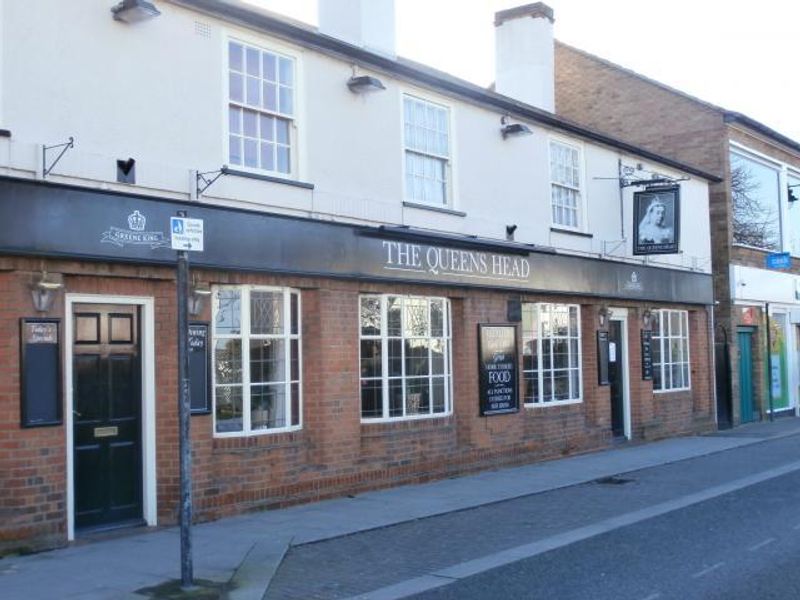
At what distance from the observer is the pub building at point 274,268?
356 inches

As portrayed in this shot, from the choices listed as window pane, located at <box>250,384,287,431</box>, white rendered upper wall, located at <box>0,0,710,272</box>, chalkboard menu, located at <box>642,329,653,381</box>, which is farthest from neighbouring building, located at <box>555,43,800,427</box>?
window pane, located at <box>250,384,287,431</box>

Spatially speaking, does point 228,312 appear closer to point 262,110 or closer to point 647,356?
point 262,110

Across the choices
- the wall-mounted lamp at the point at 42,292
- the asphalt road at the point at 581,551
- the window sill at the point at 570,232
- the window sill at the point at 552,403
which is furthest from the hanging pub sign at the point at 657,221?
the wall-mounted lamp at the point at 42,292

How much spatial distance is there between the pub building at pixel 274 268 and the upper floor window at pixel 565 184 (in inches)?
2.4

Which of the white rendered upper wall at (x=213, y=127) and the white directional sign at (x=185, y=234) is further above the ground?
the white rendered upper wall at (x=213, y=127)

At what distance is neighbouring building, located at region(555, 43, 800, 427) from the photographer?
2294 cm

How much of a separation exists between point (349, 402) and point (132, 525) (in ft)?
11.3

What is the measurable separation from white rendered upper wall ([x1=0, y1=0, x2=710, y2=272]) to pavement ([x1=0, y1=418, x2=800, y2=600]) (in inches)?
142

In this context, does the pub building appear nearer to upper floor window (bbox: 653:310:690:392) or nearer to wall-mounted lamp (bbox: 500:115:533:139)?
wall-mounted lamp (bbox: 500:115:533:139)

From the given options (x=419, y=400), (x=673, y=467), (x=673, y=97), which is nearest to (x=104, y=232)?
(x=419, y=400)

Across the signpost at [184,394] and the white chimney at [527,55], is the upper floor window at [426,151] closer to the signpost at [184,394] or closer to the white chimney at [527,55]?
the white chimney at [527,55]

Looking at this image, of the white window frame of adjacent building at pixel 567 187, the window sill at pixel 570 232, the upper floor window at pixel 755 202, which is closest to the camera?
the window sill at pixel 570 232

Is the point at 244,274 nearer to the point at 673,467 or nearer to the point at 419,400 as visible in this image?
the point at 419,400

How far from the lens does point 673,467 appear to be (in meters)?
15.7
